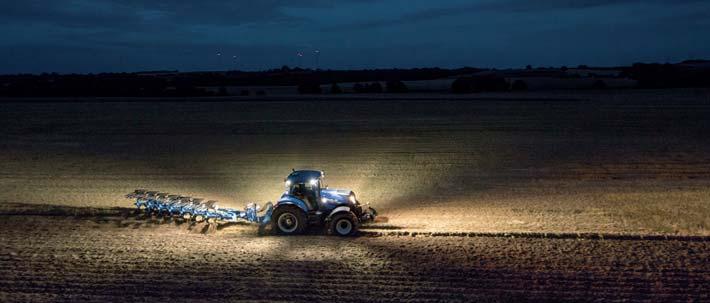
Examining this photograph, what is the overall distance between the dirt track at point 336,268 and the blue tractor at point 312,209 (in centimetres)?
34

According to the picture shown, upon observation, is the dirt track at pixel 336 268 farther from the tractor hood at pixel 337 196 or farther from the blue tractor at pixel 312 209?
the tractor hood at pixel 337 196

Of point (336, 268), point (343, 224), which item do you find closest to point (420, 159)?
point (343, 224)

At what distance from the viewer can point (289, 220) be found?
15781 mm

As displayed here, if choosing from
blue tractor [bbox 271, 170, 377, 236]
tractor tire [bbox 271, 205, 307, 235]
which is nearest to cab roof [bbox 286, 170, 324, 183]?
blue tractor [bbox 271, 170, 377, 236]

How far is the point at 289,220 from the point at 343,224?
3.98 ft

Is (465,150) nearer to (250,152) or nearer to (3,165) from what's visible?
(250,152)

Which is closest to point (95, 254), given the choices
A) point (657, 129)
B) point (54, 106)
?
point (657, 129)

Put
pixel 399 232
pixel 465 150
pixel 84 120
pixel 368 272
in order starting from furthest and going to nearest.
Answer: pixel 84 120 → pixel 465 150 → pixel 399 232 → pixel 368 272

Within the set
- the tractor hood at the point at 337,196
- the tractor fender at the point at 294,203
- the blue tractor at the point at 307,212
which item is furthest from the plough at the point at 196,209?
the tractor hood at the point at 337,196

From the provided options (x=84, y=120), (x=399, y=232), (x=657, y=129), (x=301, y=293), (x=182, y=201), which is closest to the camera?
(x=301, y=293)

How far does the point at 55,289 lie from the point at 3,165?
16906 mm

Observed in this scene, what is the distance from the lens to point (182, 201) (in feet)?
57.1

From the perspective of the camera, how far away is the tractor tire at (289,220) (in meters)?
15.6

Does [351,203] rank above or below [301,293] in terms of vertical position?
above
